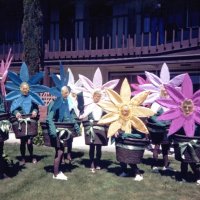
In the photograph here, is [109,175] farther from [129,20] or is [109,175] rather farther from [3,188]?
[129,20]

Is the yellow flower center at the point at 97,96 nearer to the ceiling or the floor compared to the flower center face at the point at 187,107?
nearer to the ceiling

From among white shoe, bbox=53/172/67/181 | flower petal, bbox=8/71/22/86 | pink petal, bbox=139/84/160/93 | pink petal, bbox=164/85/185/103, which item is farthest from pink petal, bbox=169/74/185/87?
flower petal, bbox=8/71/22/86

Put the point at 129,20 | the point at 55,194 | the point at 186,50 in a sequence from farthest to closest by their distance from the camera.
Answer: the point at 129,20 → the point at 186,50 → the point at 55,194

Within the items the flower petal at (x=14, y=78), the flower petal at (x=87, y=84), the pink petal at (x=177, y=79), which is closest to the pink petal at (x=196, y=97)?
the pink petal at (x=177, y=79)

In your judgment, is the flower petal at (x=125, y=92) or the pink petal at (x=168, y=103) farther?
the flower petal at (x=125, y=92)

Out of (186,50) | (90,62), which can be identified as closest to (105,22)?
(90,62)

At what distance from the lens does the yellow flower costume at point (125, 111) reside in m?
5.12

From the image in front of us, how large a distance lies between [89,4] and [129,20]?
7.91 feet

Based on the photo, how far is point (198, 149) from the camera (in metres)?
5.00

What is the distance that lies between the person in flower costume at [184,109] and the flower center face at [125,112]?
533 mm

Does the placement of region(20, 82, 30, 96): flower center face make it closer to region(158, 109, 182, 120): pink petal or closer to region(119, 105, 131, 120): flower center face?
region(119, 105, 131, 120): flower center face

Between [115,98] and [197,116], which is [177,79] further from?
[115,98]

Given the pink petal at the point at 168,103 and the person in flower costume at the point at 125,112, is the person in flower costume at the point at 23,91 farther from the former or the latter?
the pink petal at the point at 168,103

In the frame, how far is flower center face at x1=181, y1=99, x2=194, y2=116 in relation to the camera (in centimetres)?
502
